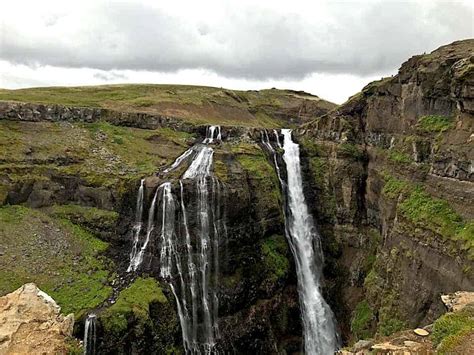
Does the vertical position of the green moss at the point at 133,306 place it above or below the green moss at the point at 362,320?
above

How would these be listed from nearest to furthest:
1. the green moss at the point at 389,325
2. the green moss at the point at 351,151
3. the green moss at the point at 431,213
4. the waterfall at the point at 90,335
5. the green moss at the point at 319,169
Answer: the waterfall at the point at 90,335, the green moss at the point at 431,213, the green moss at the point at 389,325, the green moss at the point at 351,151, the green moss at the point at 319,169

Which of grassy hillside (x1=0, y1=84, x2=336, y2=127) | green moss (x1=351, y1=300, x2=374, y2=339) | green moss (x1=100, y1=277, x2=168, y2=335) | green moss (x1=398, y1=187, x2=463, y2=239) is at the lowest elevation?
green moss (x1=351, y1=300, x2=374, y2=339)

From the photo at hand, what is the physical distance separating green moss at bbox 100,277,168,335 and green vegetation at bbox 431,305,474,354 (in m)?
14.2

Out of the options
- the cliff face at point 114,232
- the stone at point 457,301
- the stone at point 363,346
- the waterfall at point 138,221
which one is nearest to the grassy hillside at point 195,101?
the cliff face at point 114,232

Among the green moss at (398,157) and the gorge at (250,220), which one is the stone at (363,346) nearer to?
the gorge at (250,220)

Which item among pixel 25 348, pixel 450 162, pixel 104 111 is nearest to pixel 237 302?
pixel 25 348

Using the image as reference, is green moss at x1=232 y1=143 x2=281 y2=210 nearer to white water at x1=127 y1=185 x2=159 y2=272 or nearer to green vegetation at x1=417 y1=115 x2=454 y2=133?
white water at x1=127 y1=185 x2=159 y2=272

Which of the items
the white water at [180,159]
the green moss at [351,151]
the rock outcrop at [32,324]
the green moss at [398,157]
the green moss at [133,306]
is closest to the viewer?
the rock outcrop at [32,324]

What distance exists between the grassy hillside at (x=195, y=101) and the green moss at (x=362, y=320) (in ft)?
85.9

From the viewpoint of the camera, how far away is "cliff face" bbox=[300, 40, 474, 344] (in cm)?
2092

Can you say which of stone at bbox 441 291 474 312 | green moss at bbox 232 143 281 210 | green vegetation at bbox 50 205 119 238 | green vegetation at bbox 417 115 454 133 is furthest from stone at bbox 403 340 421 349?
green vegetation at bbox 50 205 119 238

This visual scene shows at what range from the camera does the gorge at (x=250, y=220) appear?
853 inches

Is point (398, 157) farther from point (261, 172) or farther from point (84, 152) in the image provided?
point (84, 152)

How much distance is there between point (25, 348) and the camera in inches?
674
